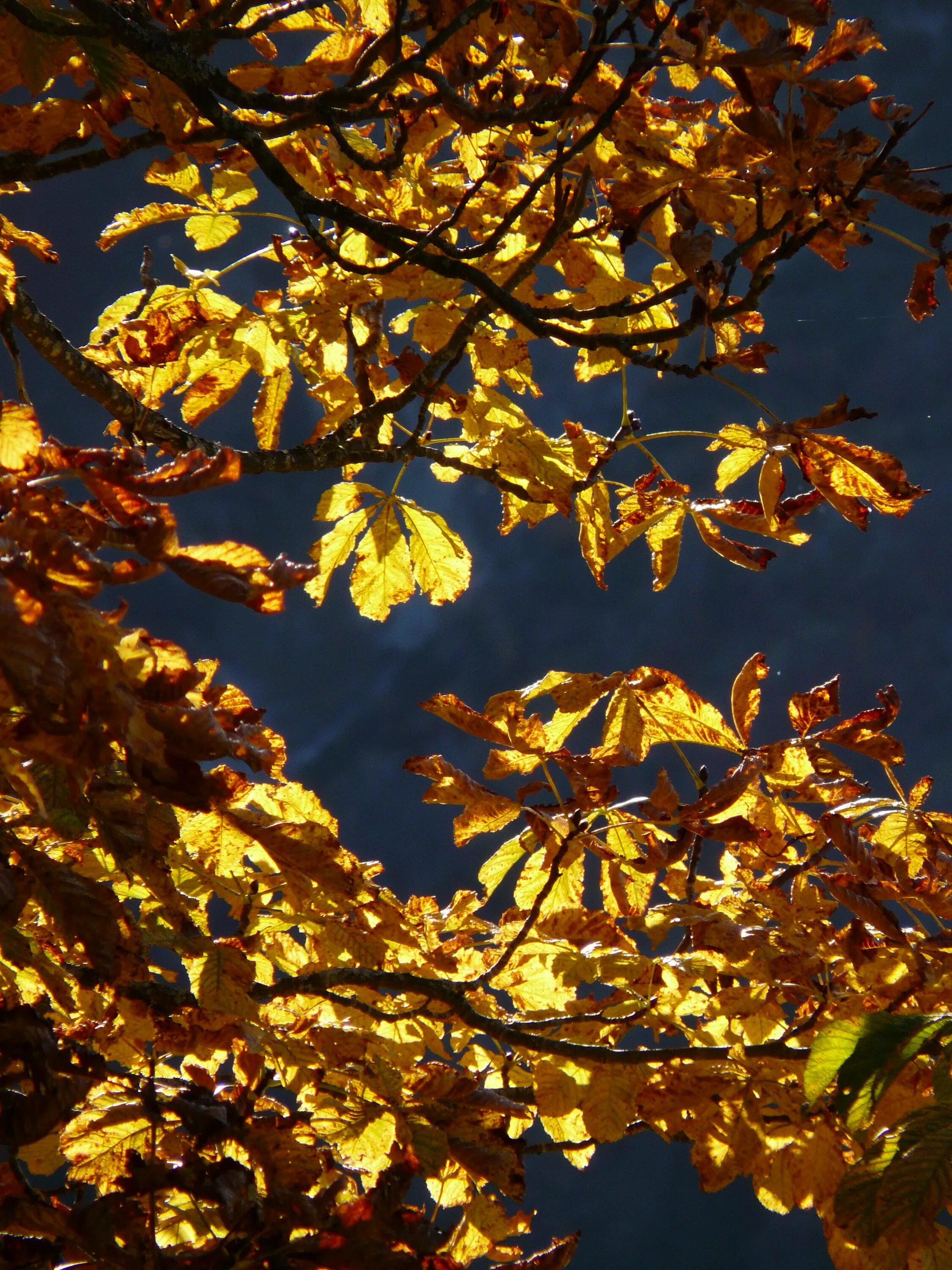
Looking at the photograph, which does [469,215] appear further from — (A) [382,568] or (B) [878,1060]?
(B) [878,1060]

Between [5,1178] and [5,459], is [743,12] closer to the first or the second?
Result: [5,459]

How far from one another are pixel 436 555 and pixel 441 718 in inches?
12.5

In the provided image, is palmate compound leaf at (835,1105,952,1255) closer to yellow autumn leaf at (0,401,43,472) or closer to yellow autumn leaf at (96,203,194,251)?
yellow autumn leaf at (0,401,43,472)

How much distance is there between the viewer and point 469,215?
118cm

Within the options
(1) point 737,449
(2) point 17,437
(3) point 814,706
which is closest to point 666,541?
(1) point 737,449

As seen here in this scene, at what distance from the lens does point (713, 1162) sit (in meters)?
1.02

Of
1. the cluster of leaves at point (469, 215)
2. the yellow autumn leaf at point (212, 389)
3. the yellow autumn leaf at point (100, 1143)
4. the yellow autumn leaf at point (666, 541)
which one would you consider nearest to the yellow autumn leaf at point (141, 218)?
the cluster of leaves at point (469, 215)

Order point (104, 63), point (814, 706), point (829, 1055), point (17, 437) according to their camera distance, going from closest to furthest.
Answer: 1. point (17, 437)
2. point (829, 1055)
3. point (104, 63)
4. point (814, 706)

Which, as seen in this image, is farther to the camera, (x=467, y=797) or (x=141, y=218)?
(x=141, y=218)

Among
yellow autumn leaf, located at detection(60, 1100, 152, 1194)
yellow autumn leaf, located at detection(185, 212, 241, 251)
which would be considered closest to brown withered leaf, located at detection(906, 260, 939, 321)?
yellow autumn leaf, located at detection(185, 212, 241, 251)

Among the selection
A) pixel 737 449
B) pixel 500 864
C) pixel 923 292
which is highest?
pixel 923 292

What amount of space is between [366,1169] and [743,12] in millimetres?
1241

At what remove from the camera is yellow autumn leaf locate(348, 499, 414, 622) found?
Result: 133 centimetres

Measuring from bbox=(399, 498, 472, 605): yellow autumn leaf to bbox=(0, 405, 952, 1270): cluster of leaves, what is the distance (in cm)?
6
